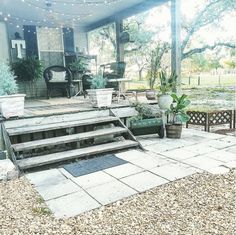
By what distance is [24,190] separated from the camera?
2.59 m

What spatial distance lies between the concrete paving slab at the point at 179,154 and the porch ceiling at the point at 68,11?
3295mm

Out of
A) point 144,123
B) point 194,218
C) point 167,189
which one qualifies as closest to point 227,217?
point 194,218

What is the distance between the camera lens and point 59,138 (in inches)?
141

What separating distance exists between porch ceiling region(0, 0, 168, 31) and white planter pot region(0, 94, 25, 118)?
10.2 feet

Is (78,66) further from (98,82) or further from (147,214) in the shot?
(147,214)

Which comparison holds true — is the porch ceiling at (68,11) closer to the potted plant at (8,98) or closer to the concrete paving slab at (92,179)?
the potted plant at (8,98)

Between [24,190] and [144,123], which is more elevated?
[144,123]

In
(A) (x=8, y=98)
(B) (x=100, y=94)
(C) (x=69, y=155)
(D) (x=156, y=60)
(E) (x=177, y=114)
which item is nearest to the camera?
(C) (x=69, y=155)

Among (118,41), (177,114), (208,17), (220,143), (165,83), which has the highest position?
(208,17)

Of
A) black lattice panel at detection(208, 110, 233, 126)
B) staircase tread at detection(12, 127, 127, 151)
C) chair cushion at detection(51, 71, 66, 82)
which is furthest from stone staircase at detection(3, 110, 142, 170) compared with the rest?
chair cushion at detection(51, 71, 66, 82)

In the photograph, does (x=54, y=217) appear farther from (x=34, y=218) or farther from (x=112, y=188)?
(x=112, y=188)

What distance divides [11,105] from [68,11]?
4.04 m

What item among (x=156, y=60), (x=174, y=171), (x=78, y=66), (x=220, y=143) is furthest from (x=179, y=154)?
(x=78, y=66)

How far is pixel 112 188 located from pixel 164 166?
2.67 ft
